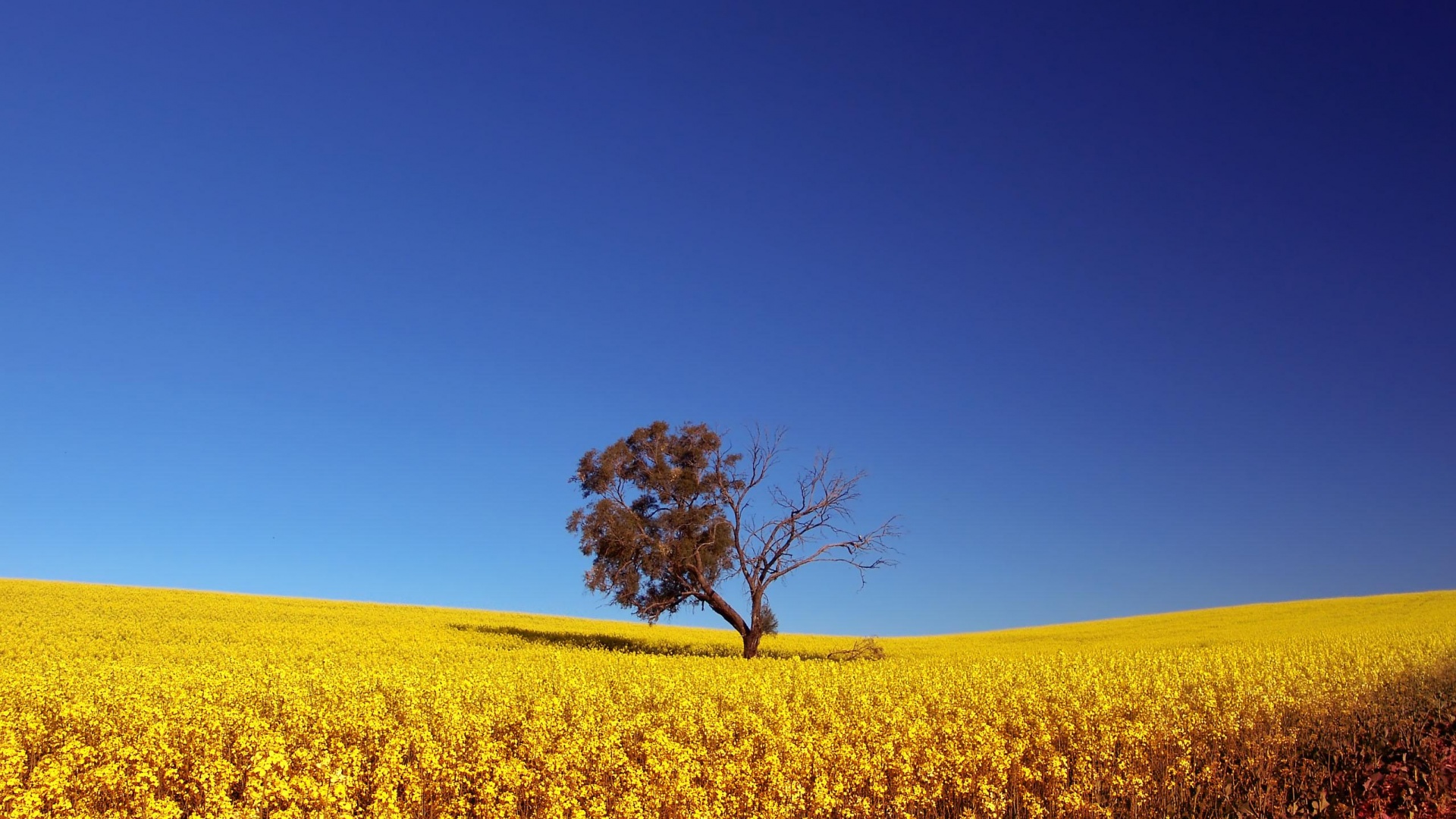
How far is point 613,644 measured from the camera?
107 ft

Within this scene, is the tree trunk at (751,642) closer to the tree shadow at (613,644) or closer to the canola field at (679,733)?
the tree shadow at (613,644)

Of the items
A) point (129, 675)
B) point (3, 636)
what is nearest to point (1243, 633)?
point (129, 675)

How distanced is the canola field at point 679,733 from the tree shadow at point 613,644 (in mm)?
8264

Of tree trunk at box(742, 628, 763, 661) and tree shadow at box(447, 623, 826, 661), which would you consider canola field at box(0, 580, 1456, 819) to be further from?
tree shadow at box(447, 623, 826, 661)

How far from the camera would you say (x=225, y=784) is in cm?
780

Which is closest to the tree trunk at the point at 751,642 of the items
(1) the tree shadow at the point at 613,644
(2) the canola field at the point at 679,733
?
(1) the tree shadow at the point at 613,644

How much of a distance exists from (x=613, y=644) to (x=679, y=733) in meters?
22.9

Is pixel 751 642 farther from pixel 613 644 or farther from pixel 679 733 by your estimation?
pixel 679 733

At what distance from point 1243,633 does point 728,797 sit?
1439 inches

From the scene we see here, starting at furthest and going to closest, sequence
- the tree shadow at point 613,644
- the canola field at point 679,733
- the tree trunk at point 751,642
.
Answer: the tree shadow at point 613,644 → the tree trunk at point 751,642 → the canola field at point 679,733

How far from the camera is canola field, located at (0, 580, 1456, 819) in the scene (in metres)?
7.78

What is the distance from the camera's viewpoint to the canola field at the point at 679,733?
7.78 m

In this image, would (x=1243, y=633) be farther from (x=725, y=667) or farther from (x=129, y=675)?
(x=129, y=675)

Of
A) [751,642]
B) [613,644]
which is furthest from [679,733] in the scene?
[613,644]
